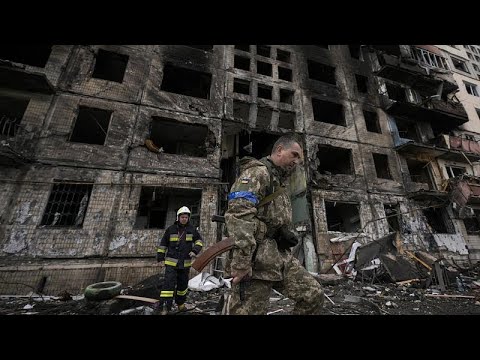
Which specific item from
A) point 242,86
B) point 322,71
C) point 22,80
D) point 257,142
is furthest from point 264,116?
point 22,80

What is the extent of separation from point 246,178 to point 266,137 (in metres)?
11.0

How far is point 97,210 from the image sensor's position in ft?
25.4

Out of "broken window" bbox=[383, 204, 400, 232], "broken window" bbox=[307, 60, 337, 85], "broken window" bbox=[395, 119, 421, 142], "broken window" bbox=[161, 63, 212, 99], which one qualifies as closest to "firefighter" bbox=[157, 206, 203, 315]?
"broken window" bbox=[161, 63, 212, 99]

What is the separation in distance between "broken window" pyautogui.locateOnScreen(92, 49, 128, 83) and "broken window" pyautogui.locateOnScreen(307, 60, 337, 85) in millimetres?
11561

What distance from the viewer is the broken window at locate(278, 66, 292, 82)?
14.1 metres

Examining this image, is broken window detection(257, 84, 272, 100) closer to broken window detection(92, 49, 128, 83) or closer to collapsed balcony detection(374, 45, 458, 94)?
broken window detection(92, 49, 128, 83)

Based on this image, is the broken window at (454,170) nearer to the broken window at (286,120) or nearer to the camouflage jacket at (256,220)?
the broken window at (286,120)

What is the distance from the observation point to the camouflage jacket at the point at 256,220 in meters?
2.18

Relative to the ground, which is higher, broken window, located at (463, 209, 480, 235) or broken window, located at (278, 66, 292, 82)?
broken window, located at (278, 66, 292, 82)

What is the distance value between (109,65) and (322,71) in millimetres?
13212

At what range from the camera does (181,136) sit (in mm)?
11711
